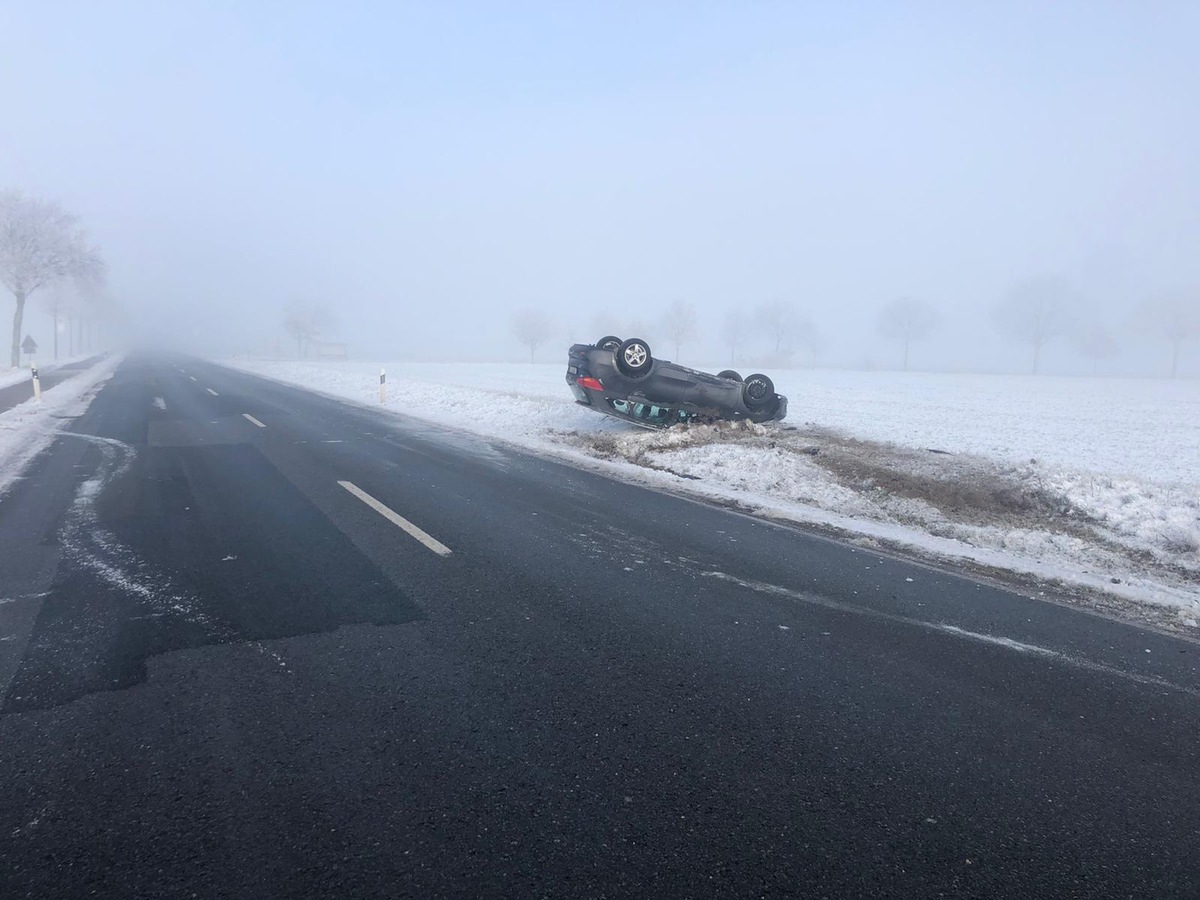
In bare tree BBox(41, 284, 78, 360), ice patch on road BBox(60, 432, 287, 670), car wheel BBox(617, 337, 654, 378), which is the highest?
bare tree BBox(41, 284, 78, 360)

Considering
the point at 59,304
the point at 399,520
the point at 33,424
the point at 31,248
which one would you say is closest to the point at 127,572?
the point at 399,520

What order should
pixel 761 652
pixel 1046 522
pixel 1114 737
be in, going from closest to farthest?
pixel 1114 737, pixel 761 652, pixel 1046 522

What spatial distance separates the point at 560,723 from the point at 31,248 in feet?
162

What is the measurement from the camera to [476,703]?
12.2 feet

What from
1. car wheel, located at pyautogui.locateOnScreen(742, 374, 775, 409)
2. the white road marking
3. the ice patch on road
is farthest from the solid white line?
car wheel, located at pyautogui.locateOnScreen(742, 374, 775, 409)

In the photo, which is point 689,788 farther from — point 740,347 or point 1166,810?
point 740,347

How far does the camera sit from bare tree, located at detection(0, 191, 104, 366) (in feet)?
126

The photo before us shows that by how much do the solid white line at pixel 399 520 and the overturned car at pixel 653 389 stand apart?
6351mm

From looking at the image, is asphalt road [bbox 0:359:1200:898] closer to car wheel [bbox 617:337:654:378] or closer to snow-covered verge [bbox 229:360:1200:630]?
snow-covered verge [bbox 229:360:1200:630]

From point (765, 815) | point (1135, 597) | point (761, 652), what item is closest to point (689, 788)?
point (765, 815)

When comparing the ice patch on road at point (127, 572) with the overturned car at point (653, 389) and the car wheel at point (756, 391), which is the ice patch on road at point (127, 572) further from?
the car wheel at point (756, 391)

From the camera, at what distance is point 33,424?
583 inches

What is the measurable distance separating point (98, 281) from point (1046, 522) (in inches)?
2439

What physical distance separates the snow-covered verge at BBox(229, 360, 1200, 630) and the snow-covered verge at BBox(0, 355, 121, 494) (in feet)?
27.1
